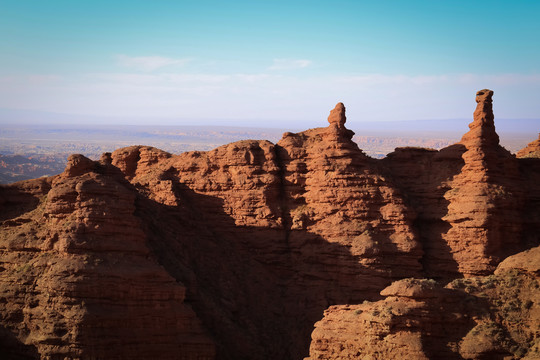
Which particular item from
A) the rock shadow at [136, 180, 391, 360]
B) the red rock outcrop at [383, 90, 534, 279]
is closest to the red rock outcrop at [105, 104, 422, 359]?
the rock shadow at [136, 180, 391, 360]

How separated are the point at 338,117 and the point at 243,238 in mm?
9963

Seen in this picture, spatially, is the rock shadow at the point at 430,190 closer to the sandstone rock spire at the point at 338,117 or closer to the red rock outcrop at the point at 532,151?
the sandstone rock spire at the point at 338,117

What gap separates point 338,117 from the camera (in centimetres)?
5097

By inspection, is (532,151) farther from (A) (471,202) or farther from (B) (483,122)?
(A) (471,202)

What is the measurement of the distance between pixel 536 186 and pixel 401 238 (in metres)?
10.1

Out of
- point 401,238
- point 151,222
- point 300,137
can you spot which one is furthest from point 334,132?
point 151,222

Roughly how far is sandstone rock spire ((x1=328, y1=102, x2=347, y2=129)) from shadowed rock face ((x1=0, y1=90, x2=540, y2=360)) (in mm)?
78

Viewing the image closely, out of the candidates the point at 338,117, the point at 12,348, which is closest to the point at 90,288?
the point at 12,348

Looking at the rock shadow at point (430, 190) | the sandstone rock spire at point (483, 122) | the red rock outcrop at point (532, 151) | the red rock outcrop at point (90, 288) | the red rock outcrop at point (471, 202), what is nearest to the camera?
the red rock outcrop at point (90, 288)

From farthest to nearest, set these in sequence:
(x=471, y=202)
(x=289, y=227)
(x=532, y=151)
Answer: (x=532, y=151) → (x=289, y=227) → (x=471, y=202)

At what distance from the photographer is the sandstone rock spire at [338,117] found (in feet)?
167

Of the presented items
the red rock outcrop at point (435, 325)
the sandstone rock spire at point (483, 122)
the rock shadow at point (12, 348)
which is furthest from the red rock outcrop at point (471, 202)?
the rock shadow at point (12, 348)

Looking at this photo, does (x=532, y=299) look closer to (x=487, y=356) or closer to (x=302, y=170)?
(x=487, y=356)

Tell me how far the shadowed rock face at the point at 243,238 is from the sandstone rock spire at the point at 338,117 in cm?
8
